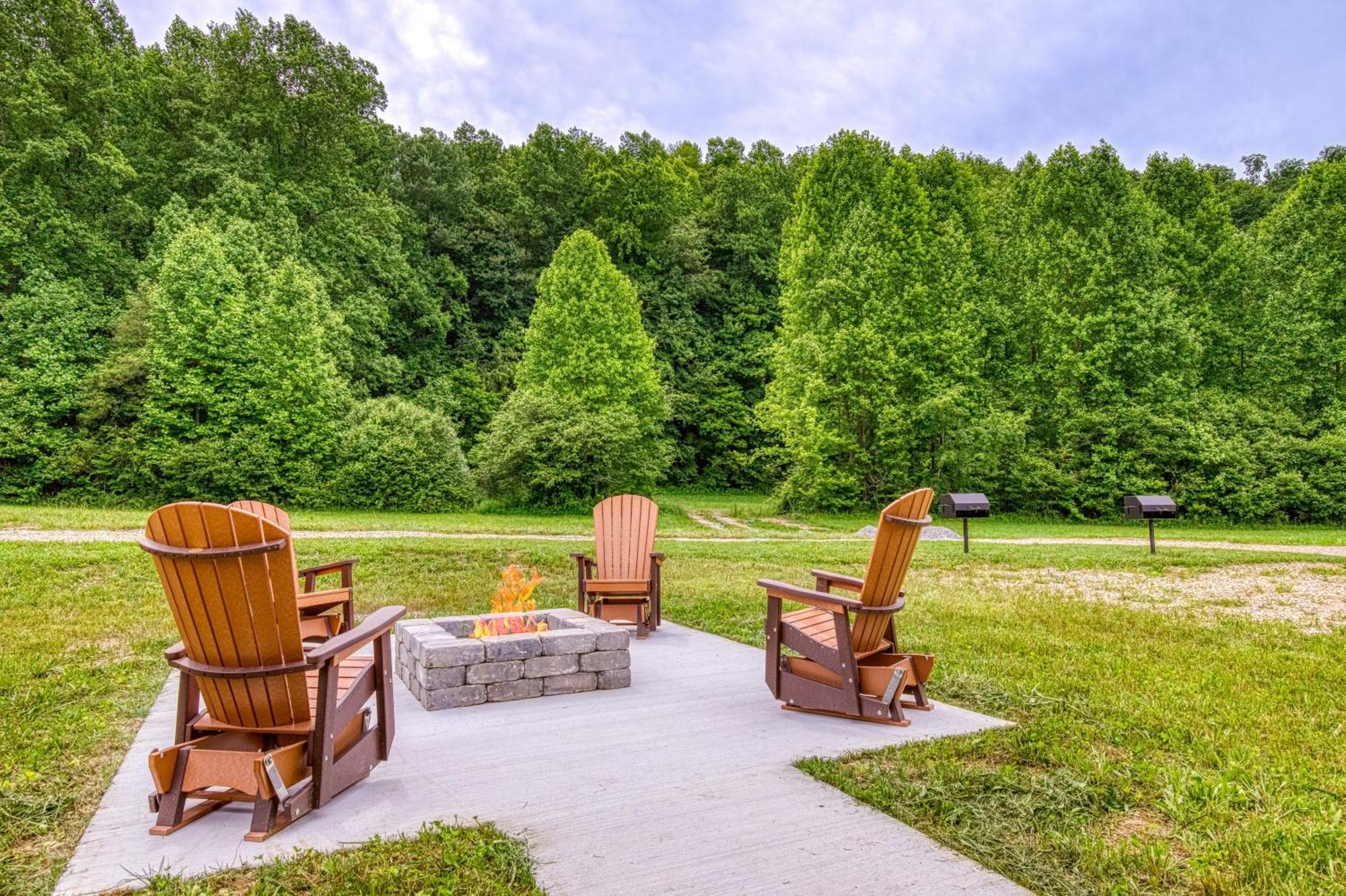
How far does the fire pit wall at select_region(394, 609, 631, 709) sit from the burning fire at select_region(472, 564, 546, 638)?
0.42 ft

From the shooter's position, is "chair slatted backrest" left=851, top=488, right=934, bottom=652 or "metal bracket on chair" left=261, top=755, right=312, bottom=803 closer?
A: "metal bracket on chair" left=261, top=755, right=312, bottom=803

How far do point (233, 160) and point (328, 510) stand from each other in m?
10.5

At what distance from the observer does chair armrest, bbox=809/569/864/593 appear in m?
3.80

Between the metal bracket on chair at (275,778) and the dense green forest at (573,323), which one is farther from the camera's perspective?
the dense green forest at (573,323)

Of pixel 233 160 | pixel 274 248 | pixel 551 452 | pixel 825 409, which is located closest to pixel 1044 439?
pixel 825 409

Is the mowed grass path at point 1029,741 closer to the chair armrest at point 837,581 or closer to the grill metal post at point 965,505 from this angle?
the chair armrest at point 837,581

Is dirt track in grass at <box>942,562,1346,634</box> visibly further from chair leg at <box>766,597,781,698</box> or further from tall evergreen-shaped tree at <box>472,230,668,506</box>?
tall evergreen-shaped tree at <box>472,230,668,506</box>

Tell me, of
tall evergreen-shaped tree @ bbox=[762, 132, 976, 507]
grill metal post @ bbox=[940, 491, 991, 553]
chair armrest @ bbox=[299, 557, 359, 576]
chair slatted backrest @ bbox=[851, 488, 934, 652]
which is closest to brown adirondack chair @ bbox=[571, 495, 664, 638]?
chair armrest @ bbox=[299, 557, 359, 576]

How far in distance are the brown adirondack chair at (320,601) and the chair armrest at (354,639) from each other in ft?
6.29

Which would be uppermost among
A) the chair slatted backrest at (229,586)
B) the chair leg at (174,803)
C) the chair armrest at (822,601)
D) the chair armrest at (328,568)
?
the chair slatted backrest at (229,586)

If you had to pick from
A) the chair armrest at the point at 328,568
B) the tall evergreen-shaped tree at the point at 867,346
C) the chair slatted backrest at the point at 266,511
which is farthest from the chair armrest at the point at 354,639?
the tall evergreen-shaped tree at the point at 867,346

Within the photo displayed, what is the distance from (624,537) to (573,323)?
15.4 metres

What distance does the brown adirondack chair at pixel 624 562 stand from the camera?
18.6 feet

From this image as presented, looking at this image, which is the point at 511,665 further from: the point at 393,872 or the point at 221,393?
the point at 221,393
